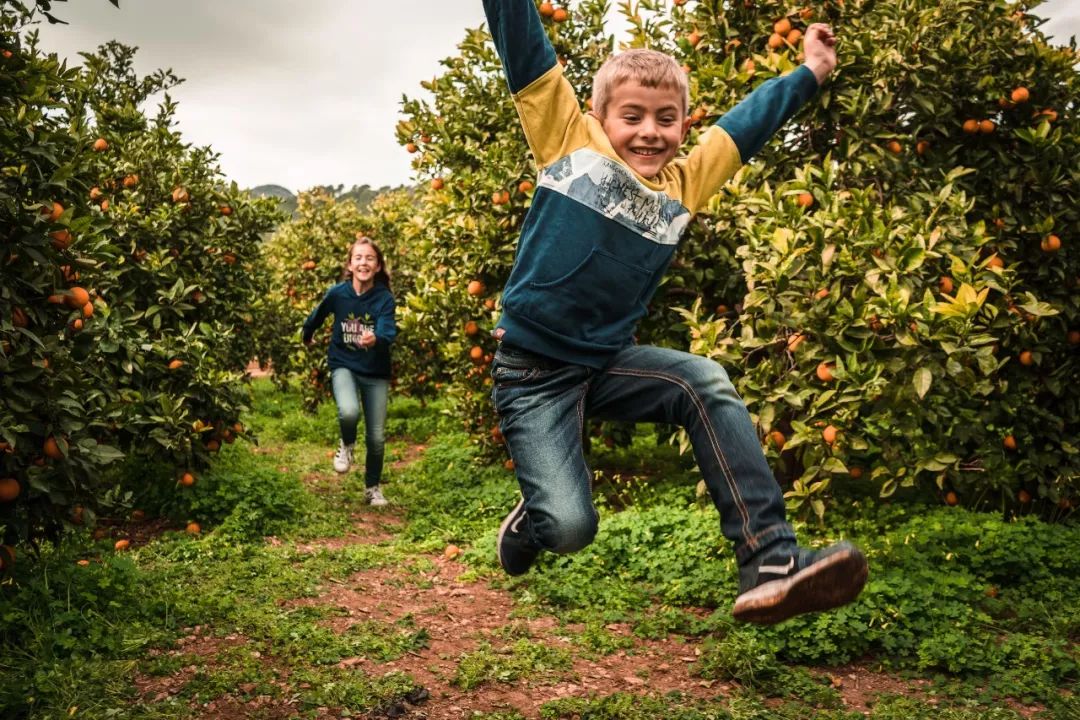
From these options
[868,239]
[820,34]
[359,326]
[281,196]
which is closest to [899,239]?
[868,239]

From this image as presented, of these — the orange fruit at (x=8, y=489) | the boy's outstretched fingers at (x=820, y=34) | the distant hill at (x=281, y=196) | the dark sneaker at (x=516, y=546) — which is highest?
the distant hill at (x=281, y=196)

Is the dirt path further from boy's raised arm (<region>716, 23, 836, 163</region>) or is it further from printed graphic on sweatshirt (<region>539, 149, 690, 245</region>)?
boy's raised arm (<region>716, 23, 836, 163</region>)

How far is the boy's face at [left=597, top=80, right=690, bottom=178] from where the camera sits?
8.98 feet

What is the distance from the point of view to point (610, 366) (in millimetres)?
2900

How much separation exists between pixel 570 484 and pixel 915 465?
10.3 ft

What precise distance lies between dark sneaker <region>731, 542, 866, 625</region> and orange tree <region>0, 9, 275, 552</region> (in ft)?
9.39

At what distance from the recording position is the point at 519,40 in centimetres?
263

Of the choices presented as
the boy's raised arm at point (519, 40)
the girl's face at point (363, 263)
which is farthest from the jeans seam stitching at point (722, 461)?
the girl's face at point (363, 263)

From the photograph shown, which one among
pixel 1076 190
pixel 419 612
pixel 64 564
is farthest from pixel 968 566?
pixel 64 564

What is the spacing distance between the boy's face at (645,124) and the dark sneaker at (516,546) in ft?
4.29

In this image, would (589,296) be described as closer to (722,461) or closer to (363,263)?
(722,461)

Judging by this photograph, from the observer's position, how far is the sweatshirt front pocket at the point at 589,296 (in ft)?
9.03

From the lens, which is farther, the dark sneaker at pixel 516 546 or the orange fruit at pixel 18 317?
the orange fruit at pixel 18 317

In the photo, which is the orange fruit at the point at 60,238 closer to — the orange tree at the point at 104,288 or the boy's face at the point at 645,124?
the orange tree at the point at 104,288
